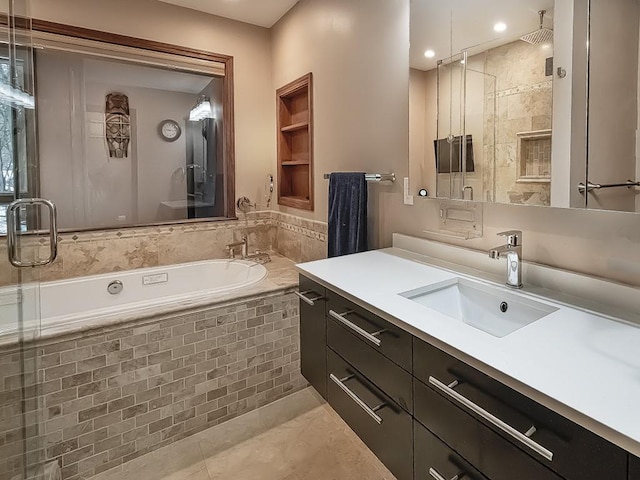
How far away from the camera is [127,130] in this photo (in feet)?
9.66

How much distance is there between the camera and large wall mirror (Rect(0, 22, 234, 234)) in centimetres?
259

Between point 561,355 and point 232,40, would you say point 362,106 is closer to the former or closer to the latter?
point 232,40

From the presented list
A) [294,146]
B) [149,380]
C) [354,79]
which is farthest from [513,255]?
[294,146]

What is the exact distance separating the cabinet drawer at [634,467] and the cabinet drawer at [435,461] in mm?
344

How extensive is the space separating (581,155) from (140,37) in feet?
9.48

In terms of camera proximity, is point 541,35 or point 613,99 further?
point 541,35

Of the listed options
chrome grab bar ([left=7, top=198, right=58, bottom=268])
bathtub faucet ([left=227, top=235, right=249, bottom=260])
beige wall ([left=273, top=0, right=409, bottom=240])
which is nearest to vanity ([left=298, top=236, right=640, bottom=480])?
beige wall ([left=273, top=0, right=409, bottom=240])

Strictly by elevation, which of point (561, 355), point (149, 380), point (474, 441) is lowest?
point (149, 380)

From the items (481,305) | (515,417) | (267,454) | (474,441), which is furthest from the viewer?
(267,454)

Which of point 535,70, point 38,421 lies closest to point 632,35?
point 535,70

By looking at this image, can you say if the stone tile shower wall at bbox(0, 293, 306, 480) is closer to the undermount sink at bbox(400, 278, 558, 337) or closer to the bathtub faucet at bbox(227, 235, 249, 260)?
the bathtub faucet at bbox(227, 235, 249, 260)

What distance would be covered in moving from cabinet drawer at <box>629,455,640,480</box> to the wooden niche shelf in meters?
2.33

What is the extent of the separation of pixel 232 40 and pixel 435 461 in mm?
3218

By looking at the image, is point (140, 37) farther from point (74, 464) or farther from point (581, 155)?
point (581, 155)
